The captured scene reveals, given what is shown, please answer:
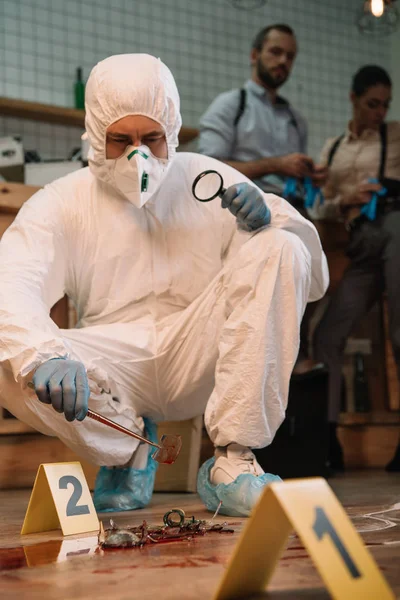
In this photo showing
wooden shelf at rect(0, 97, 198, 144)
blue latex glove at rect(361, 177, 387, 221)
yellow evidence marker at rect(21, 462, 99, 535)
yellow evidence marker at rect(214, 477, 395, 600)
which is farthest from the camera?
wooden shelf at rect(0, 97, 198, 144)

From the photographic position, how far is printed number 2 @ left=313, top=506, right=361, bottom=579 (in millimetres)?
693

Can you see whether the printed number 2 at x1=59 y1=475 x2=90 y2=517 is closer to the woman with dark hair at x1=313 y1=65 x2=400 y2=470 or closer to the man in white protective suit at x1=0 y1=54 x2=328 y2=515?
the man in white protective suit at x1=0 y1=54 x2=328 y2=515

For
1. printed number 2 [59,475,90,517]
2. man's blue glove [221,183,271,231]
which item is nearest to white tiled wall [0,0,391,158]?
man's blue glove [221,183,271,231]

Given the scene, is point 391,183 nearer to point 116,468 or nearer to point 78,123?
point 116,468

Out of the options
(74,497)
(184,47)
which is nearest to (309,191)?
(74,497)

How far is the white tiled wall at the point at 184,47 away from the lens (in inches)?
156

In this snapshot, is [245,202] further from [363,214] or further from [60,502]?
[363,214]

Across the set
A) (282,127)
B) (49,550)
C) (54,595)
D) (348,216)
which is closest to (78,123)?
(282,127)

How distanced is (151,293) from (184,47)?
2.97 meters

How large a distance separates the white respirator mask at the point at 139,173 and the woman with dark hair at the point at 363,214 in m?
1.21

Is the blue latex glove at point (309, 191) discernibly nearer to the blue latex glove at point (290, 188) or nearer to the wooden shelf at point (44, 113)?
the blue latex glove at point (290, 188)

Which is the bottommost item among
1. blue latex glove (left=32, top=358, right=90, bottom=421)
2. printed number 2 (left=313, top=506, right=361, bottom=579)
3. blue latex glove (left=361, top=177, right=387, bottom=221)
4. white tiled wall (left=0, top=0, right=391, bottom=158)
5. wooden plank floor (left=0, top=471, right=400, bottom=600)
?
wooden plank floor (left=0, top=471, right=400, bottom=600)

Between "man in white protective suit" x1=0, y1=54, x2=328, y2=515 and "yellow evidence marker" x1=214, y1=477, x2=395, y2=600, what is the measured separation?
23.0 inches

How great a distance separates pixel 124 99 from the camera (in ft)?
5.43
